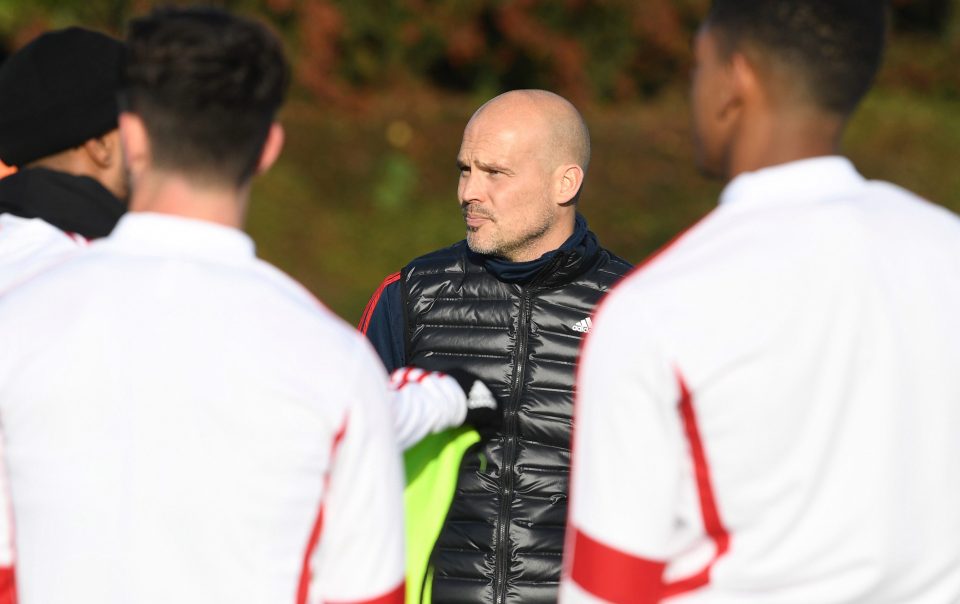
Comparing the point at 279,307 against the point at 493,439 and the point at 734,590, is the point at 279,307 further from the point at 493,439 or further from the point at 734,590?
the point at 493,439

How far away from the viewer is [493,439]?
12.3 ft

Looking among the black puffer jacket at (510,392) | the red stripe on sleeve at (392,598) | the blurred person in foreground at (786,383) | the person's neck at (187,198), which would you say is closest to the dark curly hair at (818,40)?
the blurred person in foreground at (786,383)

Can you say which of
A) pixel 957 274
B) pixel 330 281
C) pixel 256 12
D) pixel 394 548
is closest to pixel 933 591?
pixel 957 274

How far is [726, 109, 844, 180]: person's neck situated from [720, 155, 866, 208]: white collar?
0.02 m

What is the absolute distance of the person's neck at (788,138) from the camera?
7.39ft

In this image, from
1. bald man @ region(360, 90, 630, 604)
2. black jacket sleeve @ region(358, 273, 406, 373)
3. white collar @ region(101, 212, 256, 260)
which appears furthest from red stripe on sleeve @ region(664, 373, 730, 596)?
black jacket sleeve @ region(358, 273, 406, 373)

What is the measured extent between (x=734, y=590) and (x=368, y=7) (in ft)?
44.7

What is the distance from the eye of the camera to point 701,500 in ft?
7.22

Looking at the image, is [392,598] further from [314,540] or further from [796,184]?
[796,184]

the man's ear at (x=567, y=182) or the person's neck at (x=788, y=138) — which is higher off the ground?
the man's ear at (x=567, y=182)

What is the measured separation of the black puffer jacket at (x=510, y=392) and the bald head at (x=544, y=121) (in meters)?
0.34

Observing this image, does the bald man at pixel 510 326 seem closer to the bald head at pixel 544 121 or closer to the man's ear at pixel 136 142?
the bald head at pixel 544 121

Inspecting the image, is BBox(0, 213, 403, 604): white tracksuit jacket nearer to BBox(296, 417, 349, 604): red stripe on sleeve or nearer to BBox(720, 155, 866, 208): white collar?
BBox(296, 417, 349, 604): red stripe on sleeve

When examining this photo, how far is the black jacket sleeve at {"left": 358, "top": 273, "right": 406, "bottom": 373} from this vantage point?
3.91m
